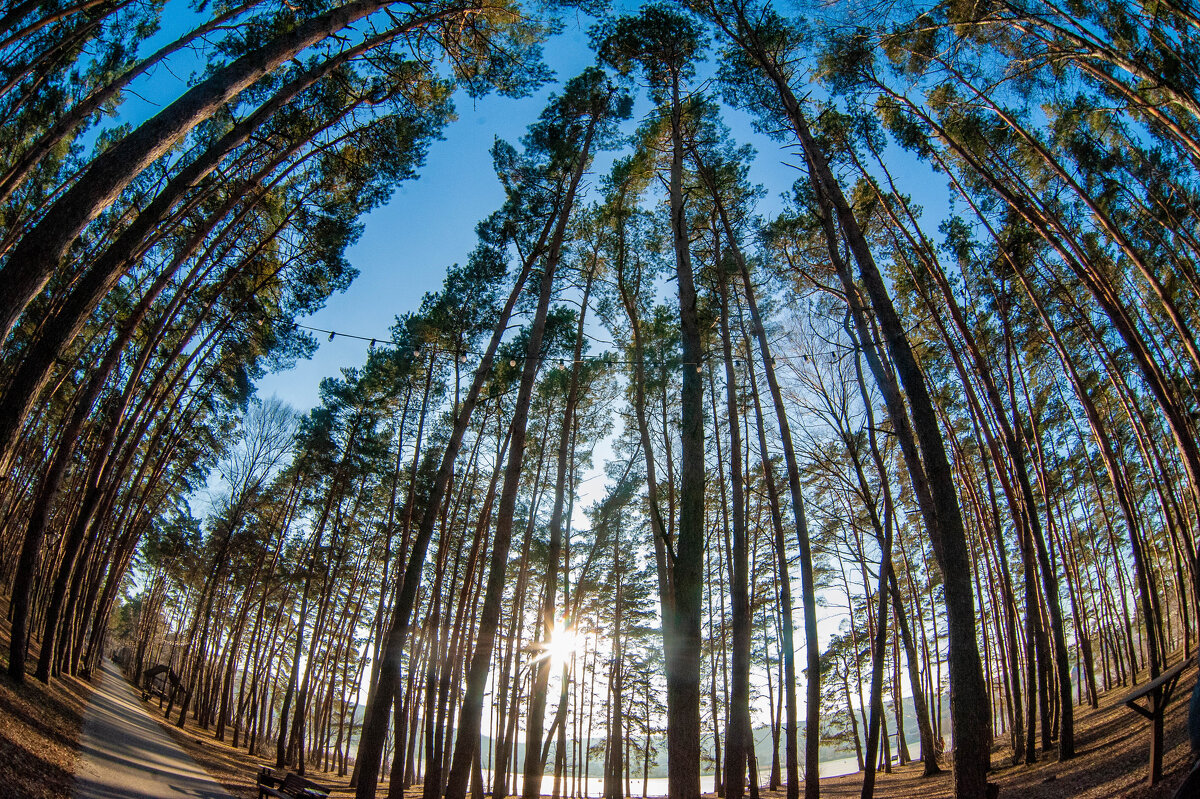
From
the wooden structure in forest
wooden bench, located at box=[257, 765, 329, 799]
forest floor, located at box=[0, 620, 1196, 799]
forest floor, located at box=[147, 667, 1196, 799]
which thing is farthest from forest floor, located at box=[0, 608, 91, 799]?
the wooden structure in forest

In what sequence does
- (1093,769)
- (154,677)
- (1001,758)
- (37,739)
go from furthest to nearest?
(154,677) < (1001,758) < (1093,769) < (37,739)

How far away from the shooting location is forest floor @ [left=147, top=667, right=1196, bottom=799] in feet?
18.2

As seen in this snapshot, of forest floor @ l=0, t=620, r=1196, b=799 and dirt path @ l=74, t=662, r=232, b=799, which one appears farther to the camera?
dirt path @ l=74, t=662, r=232, b=799

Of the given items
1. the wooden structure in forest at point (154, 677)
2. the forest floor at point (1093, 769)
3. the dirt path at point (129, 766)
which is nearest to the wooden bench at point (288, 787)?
the dirt path at point (129, 766)

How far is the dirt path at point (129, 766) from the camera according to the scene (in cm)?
609

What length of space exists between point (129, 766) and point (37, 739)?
2152 millimetres

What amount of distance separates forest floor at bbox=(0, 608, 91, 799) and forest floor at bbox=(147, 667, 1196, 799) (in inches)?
126

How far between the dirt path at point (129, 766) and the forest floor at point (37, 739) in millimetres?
202

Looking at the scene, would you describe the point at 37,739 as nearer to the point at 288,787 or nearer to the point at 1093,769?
the point at 288,787

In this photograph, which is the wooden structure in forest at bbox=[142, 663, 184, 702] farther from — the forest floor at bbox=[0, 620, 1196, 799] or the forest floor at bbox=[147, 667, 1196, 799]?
the forest floor at bbox=[0, 620, 1196, 799]

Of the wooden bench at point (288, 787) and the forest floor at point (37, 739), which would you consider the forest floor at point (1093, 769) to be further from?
the forest floor at point (37, 739)

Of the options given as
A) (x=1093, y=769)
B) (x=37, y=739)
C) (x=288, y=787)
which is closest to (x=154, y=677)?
(x=288, y=787)

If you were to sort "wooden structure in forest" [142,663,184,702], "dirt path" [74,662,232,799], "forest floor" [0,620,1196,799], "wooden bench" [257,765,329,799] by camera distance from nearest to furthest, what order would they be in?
"forest floor" [0,620,1196,799], "dirt path" [74,662,232,799], "wooden bench" [257,765,329,799], "wooden structure in forest" [142,663,184,702]

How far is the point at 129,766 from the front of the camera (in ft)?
24.9
